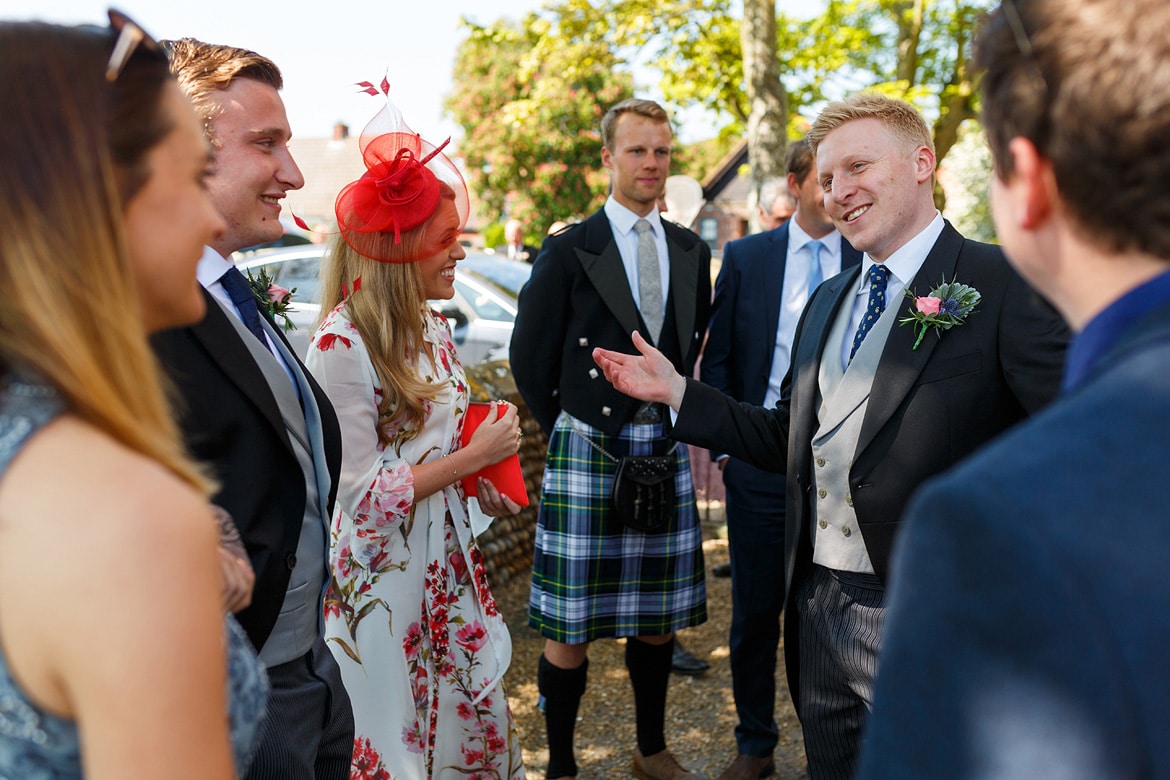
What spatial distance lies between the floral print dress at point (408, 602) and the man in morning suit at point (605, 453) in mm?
805

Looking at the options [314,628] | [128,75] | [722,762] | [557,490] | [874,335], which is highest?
[128,75]

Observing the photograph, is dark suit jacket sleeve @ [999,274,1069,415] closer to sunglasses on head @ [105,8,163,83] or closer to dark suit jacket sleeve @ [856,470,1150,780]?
dark suit jacket sleeve @ [856,470,1150,780]

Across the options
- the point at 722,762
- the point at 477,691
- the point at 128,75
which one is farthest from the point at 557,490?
the point at 128,75

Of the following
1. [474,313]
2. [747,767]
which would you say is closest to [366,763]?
[747,767]

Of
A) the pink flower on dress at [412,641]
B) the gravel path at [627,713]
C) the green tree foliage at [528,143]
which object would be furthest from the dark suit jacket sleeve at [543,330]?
the green tree foliage at [528,143]

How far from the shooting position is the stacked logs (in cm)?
591

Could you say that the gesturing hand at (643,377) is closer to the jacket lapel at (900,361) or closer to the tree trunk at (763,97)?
the jacket lapel at (900,361)

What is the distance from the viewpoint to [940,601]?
85 cm

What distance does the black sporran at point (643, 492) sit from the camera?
373 centimetres

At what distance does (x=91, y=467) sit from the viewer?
0.92m

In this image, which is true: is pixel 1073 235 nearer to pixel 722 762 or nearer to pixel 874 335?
pixel 874 335

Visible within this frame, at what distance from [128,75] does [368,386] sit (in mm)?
1728

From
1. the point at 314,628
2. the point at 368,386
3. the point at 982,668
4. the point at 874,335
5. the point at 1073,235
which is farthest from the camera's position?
the point at 368,386

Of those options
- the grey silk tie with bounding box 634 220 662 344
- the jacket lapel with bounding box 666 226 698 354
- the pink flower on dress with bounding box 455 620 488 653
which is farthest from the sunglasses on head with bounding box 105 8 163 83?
the jacket lapel with bounding box 666 226 698 354
